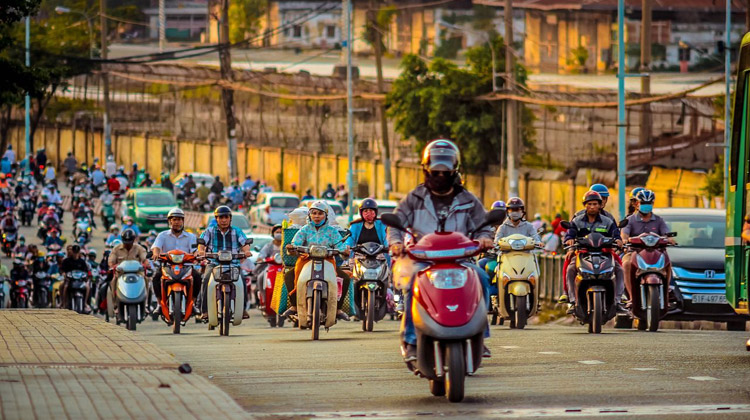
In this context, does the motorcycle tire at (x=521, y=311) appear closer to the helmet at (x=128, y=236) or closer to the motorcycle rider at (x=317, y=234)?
the motorcycle rider at (x=317, y=234)

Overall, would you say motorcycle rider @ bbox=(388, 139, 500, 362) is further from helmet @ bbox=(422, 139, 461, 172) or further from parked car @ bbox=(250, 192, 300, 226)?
parked car @ bbox=(250, 192, 300, 226)

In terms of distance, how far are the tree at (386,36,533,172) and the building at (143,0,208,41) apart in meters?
48.5

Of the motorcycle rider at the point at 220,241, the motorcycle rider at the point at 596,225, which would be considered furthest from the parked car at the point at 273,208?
the motorcycle rider at the point at 596,225

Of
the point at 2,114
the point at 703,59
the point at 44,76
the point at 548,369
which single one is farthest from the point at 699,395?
the point at 2,114

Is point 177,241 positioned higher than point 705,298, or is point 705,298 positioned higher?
point 177,241

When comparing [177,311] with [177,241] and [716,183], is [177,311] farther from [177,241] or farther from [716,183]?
[716,183]

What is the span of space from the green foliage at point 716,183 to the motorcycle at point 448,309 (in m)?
35.6

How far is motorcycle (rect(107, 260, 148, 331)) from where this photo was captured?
82.5ft

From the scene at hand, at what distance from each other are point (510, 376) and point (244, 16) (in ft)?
285

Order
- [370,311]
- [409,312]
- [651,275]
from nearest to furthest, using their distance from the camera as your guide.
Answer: [409,312], [651,275], [370,311]

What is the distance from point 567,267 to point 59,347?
7857 mm

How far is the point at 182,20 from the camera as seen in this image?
11450 cm

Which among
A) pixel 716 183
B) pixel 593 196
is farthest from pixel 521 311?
pixel 716 183

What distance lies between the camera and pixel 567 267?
21531 millimetres
